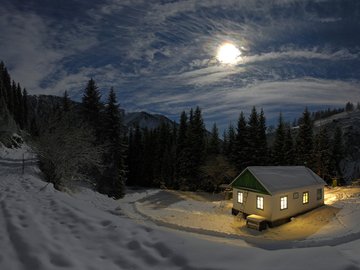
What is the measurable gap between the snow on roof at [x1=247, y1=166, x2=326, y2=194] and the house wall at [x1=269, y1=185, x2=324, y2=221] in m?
0.50

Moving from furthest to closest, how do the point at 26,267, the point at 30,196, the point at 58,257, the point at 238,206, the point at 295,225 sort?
1. the point at 238,206
2. the point at 295,225
3. the point at 30,196
4. the point at 58,257
5. the point at 26,267

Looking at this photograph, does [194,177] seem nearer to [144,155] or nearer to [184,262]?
[144,155]

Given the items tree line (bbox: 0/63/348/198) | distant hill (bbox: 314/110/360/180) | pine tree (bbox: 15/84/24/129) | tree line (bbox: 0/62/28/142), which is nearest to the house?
tree line (bbox: 0/63/348/198)

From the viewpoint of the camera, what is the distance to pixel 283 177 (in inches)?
1117

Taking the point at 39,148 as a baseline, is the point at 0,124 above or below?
above

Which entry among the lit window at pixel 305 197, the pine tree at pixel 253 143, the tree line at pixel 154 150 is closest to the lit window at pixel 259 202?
the lit window at pixel 305 197

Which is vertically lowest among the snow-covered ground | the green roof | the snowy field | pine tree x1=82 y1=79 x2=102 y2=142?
the snowy field

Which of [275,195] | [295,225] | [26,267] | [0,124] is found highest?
[0,124]

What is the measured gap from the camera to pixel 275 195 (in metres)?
25.5

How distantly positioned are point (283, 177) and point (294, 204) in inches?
106

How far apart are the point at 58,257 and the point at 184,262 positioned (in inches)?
87.2

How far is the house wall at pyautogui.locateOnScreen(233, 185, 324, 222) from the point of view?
25359 mm

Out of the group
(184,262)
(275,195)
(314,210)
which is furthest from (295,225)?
(184,262)

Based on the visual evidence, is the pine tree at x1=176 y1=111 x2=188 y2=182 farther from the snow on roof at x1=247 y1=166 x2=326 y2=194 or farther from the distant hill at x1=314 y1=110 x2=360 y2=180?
the distant hill at x1=314 y1=110 x2=360 y2=180
